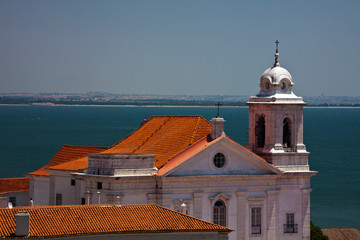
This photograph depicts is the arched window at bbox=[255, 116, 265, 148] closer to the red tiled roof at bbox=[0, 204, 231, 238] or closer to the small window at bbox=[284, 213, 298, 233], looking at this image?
the small window at bbox=[284, 213, 298, 233]

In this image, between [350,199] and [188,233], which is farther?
[350,199]

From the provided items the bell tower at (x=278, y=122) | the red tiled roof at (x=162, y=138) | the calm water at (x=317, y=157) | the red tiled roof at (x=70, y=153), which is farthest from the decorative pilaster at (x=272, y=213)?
the calm water at (x=317, y=157)

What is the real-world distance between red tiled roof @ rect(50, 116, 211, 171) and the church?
0.19 feet

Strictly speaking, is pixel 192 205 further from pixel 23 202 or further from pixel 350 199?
pixel 350 199

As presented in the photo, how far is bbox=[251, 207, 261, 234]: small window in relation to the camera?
51594mm

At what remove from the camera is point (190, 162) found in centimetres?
4978

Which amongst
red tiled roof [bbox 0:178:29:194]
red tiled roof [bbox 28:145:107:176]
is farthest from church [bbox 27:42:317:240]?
red tiled roof [bbox 0:178:29:194]

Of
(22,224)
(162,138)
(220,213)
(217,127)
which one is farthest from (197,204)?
(22,224)

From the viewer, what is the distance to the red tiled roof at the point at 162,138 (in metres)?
51.8

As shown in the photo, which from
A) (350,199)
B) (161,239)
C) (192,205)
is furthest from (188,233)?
(350,199)

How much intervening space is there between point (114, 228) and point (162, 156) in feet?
49.0

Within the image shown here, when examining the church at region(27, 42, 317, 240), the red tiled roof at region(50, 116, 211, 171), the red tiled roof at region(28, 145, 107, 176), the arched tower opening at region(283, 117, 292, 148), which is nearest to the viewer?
the church at region(27, 42, 317, 240)

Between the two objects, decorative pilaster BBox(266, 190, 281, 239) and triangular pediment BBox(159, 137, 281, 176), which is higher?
triangular pediment BBox(159, 137, 281, 176)

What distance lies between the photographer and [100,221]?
37188 mm
